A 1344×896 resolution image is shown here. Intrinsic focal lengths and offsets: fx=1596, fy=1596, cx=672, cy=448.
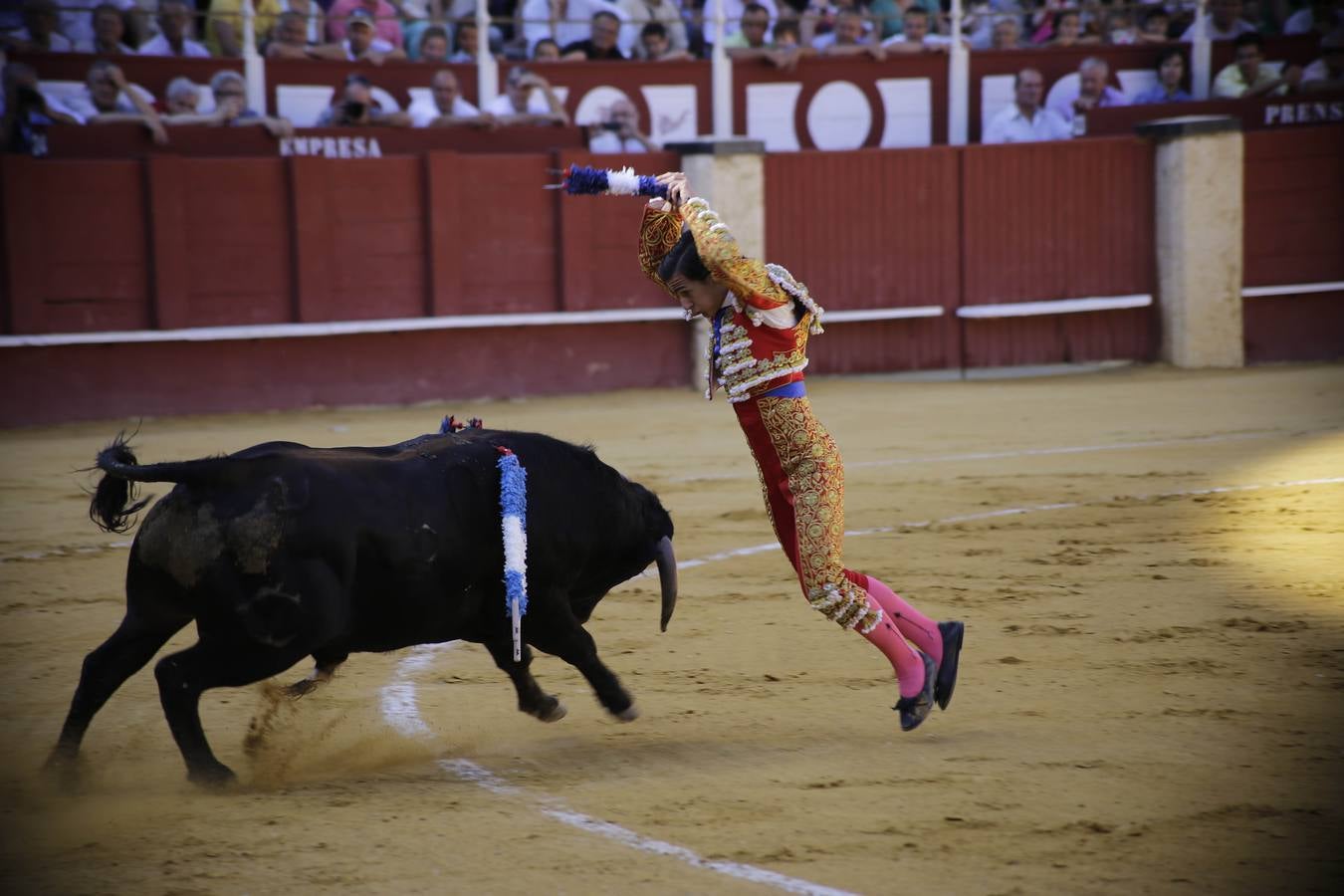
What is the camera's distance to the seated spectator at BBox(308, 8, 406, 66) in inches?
359

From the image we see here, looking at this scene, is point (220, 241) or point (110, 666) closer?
point (110, 666)

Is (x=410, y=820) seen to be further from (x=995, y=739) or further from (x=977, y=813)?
(x=995, y=739)

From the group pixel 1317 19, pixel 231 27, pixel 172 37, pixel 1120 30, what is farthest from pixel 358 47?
pixel 1317 19

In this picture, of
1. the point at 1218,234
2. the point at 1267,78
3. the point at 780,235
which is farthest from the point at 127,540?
the point at 1267,78

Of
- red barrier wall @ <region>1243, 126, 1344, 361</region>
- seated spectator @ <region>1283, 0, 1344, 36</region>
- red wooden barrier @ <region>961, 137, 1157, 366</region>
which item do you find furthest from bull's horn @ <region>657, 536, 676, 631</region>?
seated spectator @ <region>1283, 0, 1344, 36</region>

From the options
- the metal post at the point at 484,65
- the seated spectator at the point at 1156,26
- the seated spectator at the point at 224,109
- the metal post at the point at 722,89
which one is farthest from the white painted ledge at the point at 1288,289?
the seated spectator at the point at 224,109

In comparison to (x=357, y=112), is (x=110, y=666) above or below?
below

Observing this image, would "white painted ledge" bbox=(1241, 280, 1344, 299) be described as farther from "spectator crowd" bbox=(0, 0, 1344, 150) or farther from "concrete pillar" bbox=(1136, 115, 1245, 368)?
"spectator crowd" bbox=(0, 0, 1344, 150)

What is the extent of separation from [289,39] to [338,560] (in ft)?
22.2

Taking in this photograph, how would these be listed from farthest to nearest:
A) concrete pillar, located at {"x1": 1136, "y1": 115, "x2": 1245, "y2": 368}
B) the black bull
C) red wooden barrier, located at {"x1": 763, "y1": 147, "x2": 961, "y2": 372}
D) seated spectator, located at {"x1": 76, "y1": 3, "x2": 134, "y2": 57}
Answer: concrete pillar, located at {"x1": 1136, "y1": 115, "x2": 1245, "y2": 368}, red wooden barrier, located at {"x1": 763, "y1": 147, "x2": 961, "y2": 372}, seated spectator, located at {"x1": 76, "y1": 3, "x2": 134, "y2": 57}, the black bull

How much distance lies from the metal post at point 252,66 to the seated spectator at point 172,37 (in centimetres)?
26

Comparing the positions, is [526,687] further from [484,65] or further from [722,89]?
[722,89]

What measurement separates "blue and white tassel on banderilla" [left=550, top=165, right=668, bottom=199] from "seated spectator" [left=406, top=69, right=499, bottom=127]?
6.09m

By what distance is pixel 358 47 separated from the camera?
9219mm
